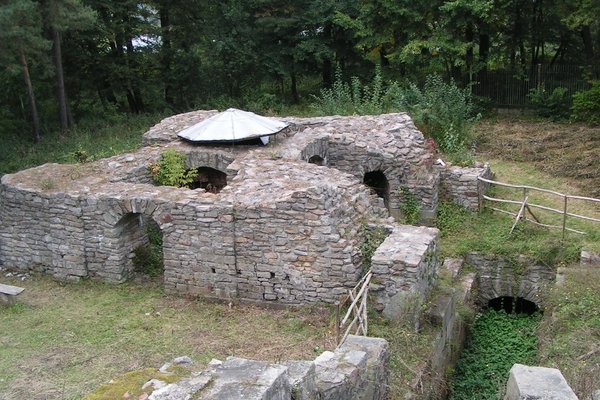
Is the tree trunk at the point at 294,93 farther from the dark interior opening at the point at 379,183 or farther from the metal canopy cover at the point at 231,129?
the metal canopy cover at the point at 231,129

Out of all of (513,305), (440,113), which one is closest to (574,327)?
(513,305)

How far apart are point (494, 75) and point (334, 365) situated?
1822cm

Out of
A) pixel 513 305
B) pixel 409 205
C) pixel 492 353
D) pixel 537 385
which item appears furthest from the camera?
pixel 409 205

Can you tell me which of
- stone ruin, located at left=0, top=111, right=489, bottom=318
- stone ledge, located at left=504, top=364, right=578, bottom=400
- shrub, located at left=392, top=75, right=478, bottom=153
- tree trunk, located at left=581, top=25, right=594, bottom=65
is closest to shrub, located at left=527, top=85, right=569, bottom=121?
tree trunk, located at left=581, top=25, right=594, bottom=65

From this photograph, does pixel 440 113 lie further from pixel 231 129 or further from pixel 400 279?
pixel 400 279

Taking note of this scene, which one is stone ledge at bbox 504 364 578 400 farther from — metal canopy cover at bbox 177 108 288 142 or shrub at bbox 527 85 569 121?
shrub at bbox 527 85 569 121

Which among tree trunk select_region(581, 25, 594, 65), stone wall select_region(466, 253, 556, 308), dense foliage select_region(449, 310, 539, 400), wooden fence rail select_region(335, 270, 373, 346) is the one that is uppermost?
tree trunk select_region(581, 25, 594, 65)

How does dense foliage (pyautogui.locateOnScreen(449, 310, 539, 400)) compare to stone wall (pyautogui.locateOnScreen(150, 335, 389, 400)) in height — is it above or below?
below

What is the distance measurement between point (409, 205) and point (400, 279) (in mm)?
4258

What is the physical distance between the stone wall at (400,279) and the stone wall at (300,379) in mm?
1687

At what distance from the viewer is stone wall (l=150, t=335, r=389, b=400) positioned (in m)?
4.27

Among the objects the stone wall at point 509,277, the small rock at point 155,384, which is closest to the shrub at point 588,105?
the stone wall at point 509,277

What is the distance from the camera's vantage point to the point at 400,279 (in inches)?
336

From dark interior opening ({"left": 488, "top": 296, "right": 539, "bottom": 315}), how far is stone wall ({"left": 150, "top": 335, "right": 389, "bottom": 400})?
18.1 feet
